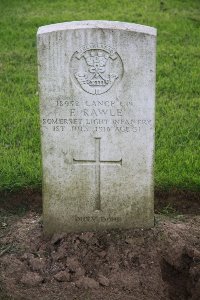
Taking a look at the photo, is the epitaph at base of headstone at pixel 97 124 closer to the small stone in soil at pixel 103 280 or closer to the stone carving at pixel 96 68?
the stone carving at pixel 96 68

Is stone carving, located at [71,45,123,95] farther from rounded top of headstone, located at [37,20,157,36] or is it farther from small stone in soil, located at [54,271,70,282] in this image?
small stone in soil, located at [54,271,70,282]

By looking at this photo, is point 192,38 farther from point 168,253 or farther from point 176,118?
point 168,253

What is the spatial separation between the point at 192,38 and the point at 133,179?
16.7ft

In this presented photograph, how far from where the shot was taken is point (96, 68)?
4.00 meters

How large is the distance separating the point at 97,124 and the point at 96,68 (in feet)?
1.28

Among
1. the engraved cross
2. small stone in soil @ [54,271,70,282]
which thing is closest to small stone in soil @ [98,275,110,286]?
small stone in soil @ [54,271,70,282]

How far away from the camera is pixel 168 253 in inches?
163

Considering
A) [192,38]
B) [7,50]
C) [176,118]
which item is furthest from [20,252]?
[192,38]

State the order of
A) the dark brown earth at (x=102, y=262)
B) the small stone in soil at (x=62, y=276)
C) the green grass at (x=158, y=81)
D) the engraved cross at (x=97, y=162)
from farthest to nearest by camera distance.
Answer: the green grass at (x=158, y=81) → the engraved cross at (x=97, y=162) → the small stone in soil at (x=62, y=276) → the dark brown earth at (x=102, y=262)

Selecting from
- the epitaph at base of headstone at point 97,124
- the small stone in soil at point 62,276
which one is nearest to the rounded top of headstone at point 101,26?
the epitaph at base of headstone at point 97,124

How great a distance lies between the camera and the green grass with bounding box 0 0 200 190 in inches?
207

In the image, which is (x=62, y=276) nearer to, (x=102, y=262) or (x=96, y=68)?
(x=102, y=262)

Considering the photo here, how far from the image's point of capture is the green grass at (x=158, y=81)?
5.26 meters

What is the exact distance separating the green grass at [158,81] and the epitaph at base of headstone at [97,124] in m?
0.80
